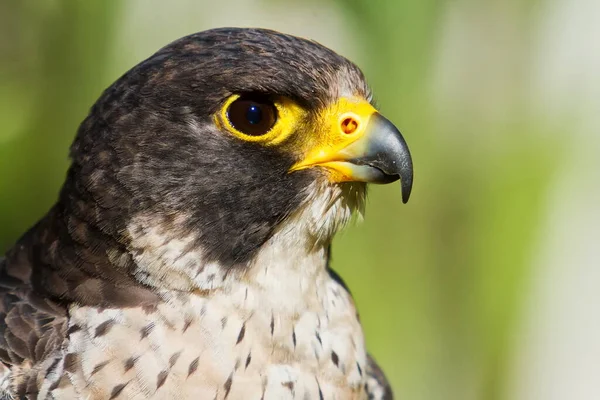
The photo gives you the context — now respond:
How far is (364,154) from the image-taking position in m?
2.90

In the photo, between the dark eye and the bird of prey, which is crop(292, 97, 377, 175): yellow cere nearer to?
the bird of prey

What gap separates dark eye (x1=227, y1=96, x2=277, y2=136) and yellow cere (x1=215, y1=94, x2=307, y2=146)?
0.01m

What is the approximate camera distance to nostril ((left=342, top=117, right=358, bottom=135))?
2.95m

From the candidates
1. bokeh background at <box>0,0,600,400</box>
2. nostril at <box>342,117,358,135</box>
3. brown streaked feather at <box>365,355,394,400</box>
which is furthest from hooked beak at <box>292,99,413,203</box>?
bokeh background at <box>0,0,600,400</box>

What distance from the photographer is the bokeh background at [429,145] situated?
5551 mm

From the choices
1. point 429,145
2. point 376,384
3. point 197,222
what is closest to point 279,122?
point 197,222

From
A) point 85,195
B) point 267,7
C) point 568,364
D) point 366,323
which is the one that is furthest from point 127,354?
point 568,364

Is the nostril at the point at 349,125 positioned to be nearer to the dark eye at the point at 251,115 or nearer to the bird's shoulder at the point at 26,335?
the dark eye at the point at 251,115

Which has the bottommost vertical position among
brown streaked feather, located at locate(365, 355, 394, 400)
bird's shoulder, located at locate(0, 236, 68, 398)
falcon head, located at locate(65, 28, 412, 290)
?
brown streaked feather, located at locate(365, 355, 394, 400)

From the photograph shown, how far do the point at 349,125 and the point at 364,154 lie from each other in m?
0.13

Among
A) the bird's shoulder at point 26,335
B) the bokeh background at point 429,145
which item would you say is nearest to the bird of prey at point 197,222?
the bird's shoulder at point 26,335

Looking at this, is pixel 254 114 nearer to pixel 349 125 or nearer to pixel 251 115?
pixel 251 115

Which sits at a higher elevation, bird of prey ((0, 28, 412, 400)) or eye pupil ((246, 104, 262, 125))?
eye pupil ((246, 104, 262, 125))

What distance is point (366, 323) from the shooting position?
18.6ft
